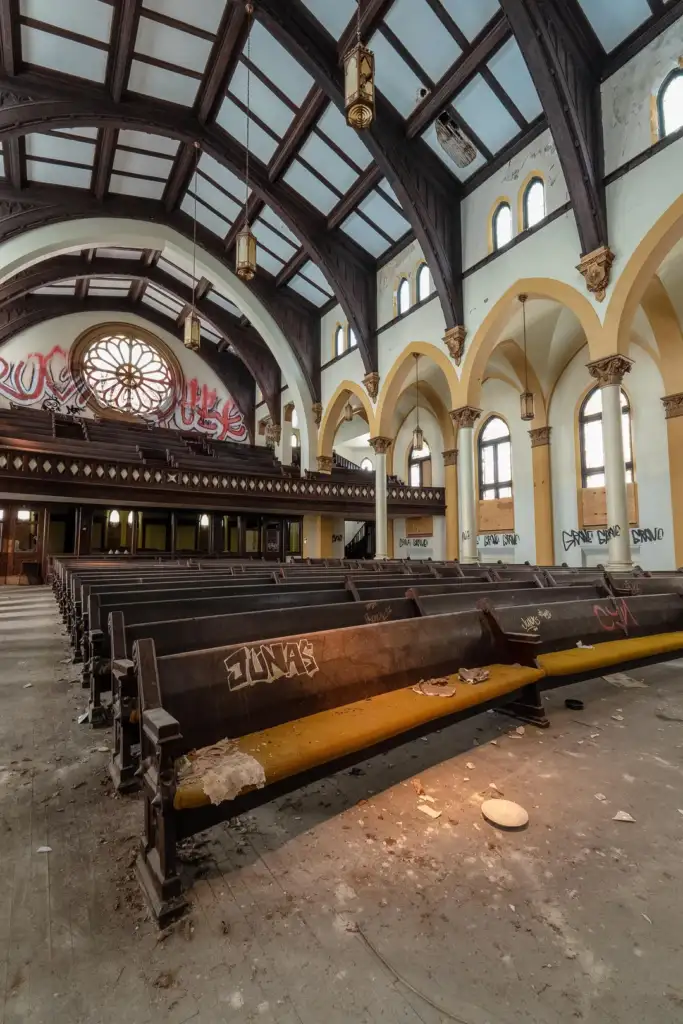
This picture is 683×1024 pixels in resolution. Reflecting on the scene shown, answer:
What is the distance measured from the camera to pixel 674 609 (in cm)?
427

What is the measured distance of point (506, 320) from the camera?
36.2ft

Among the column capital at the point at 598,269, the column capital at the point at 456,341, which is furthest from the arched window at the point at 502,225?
the column capital at the point at 598,269

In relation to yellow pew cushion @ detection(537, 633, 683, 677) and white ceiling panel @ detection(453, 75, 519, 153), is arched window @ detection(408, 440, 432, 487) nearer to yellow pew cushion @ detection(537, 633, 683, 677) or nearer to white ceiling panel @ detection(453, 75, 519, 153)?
white ceiling panel @ detection(453, 75, 519, 153)

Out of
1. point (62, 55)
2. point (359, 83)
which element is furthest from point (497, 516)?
point (62, 55)

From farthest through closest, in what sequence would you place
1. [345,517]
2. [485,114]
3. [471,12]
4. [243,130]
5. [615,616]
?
[345,517]
[243,130]
[485,114]
[471,12]
[615,616]

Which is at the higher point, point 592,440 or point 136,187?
point 136,187

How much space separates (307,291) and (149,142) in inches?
238

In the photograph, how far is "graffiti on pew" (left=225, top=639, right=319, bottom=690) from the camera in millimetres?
1874

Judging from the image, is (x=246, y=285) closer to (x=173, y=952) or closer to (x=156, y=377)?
(x=156, y=377)

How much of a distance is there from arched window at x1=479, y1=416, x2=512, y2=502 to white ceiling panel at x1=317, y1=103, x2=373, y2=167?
27.9ft

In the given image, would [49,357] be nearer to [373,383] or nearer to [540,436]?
[373,383]

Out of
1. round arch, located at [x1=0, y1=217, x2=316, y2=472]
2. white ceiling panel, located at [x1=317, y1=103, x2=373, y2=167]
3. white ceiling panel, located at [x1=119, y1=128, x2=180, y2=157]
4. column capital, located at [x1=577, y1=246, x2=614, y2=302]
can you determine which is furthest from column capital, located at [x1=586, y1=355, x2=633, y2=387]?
white ceiling panel, located at [x1=119, y1=128, x2=180, y2=157]

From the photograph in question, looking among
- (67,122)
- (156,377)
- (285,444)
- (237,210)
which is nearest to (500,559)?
(285,444)

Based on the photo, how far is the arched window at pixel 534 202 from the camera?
32.2 feet
